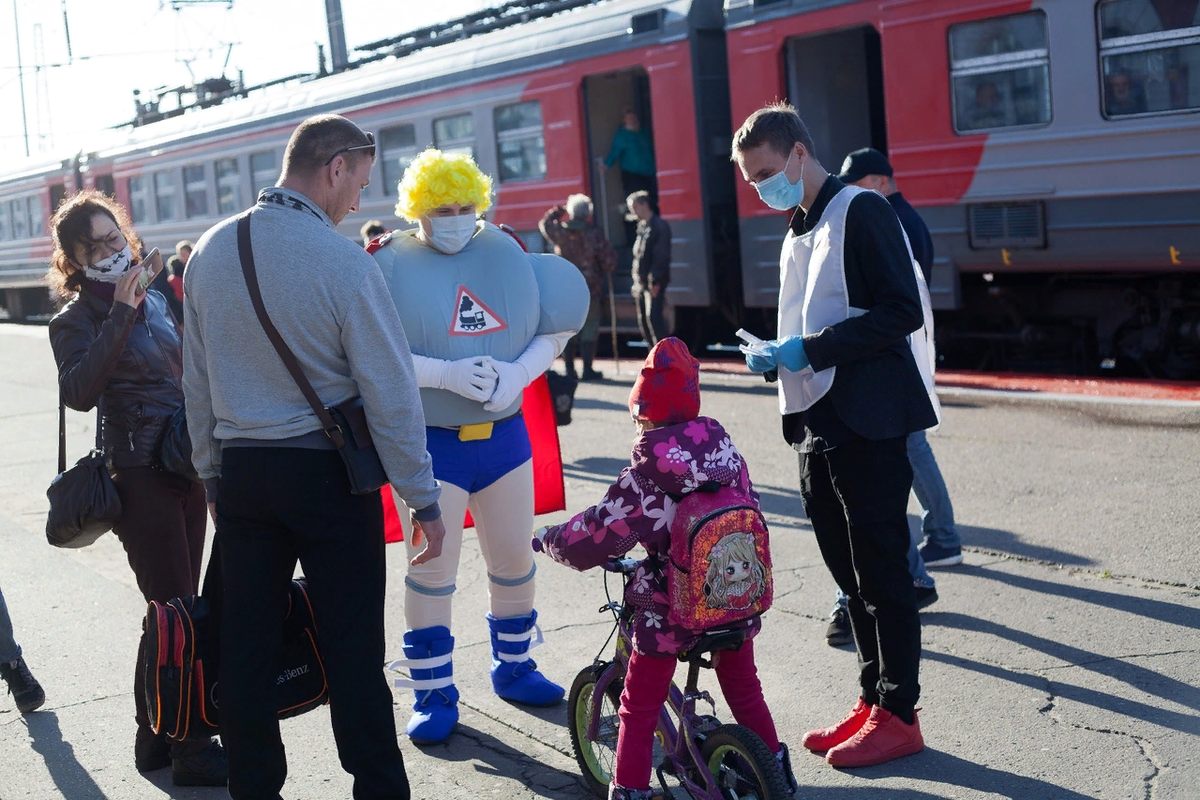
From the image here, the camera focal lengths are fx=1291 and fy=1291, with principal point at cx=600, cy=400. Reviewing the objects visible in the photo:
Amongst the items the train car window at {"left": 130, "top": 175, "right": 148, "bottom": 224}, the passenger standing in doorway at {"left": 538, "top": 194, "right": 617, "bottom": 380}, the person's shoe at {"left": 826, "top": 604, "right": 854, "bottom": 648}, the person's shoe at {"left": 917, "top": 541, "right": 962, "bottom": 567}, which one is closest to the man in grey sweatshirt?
the person's shoe at {"left": 826, "top": 604, "right": 854, "bottom": 648}

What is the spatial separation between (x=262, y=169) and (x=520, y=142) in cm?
636

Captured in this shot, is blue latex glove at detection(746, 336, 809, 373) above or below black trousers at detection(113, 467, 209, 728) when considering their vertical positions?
above

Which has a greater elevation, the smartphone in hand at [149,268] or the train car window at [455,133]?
the train car window at [455,133]

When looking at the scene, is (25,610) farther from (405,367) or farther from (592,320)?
(592,320)

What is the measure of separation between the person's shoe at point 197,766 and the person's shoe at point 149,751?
137 millimetres

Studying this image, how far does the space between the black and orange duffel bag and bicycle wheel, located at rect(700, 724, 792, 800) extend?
3.43 ft

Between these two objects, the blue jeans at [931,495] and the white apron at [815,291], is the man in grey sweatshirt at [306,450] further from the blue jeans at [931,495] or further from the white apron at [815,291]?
the blue jeans at [931,495]

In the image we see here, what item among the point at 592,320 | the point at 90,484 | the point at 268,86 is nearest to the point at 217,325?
the point at 90,484

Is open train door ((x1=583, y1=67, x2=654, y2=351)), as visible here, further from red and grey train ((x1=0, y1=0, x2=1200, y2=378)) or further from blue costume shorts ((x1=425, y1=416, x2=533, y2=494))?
blue costume shorts ((x1=425, y1=416, x2=533, y2=494))

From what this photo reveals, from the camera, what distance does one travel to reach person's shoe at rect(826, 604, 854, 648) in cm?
498

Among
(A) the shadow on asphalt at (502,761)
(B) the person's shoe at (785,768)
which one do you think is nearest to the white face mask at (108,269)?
(A) the shadow on asphalt at (502,761)

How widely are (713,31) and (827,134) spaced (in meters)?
1.57

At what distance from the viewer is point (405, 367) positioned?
320 cm

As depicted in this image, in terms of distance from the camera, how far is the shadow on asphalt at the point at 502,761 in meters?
3.91
